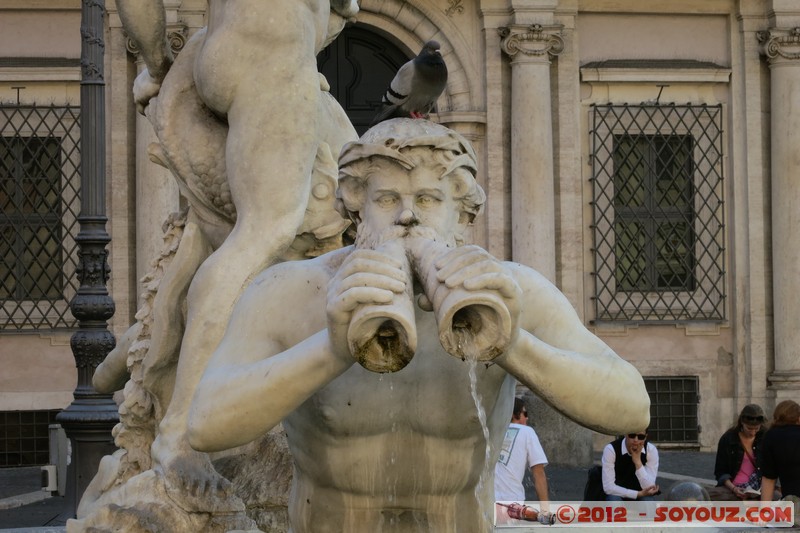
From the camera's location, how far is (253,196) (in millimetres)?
4168

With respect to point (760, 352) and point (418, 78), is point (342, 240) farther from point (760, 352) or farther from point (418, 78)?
point (760, 352)

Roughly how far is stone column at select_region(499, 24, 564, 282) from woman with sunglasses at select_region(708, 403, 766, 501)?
812 cm

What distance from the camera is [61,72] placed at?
645 inches

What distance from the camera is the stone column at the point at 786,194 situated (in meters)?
17.2

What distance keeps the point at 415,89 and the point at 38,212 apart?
8.78m

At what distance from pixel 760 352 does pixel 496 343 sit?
15.6 metres

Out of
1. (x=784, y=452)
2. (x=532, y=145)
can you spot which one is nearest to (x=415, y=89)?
(x=784, y=452)

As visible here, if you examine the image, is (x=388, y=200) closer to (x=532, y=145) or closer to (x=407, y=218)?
(x=407, y=218)

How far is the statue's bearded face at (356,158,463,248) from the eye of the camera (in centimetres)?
267

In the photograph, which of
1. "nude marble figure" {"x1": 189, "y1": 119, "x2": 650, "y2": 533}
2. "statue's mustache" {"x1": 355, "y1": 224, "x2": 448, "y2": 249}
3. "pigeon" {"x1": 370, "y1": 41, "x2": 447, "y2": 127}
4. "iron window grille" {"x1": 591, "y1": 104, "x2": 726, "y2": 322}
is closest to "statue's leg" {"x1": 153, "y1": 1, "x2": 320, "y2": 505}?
"nude marble figure" {"x1": 189, "y1": 119, "x2": 650, "y2": 533}

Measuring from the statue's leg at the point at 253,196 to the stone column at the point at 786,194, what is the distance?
44.7 ft

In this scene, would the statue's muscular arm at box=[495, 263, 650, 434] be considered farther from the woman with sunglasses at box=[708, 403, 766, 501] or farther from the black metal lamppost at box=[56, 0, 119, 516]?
the black metal lamppost at box=[56, 0, 119, 516]

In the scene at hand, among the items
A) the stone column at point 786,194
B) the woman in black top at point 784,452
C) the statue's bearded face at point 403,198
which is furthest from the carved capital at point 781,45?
the statue's bearded face at point 403,198

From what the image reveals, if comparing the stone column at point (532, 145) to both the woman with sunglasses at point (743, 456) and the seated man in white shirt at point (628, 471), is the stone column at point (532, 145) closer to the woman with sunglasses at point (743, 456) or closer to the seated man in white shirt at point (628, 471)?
the woman with sunglasses at point (743, 456)
